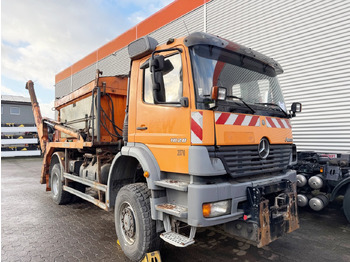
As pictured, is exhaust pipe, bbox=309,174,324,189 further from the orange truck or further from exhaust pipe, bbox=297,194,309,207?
the orange truck

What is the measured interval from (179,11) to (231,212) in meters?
10.8

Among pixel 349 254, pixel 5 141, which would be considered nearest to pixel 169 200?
pixel 349 254

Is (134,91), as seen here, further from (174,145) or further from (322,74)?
(322,74)

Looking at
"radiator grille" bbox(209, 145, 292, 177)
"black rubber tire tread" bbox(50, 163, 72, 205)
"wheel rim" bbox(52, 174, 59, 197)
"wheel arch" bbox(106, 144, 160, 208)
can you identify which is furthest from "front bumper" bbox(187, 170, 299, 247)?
"wheel rim" bbox(52, 174, 59, 197)

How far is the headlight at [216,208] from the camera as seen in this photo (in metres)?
2.63

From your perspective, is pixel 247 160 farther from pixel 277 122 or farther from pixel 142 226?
pixel 142 226

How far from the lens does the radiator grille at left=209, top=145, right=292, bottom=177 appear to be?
111 inches

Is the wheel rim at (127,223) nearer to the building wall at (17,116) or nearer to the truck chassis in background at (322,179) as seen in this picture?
the truck chassis in background at (322,179)

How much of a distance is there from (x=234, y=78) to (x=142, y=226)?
90.2 inches

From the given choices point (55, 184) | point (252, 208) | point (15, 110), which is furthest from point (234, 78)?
point (15, 110)

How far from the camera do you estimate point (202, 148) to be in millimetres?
2664

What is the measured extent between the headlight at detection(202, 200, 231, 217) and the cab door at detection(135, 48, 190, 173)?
451mm

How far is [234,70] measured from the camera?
3311mm

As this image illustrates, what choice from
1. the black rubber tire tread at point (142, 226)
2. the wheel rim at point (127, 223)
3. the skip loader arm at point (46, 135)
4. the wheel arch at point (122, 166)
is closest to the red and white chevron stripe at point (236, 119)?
the wheel arch at point (122, 166)
